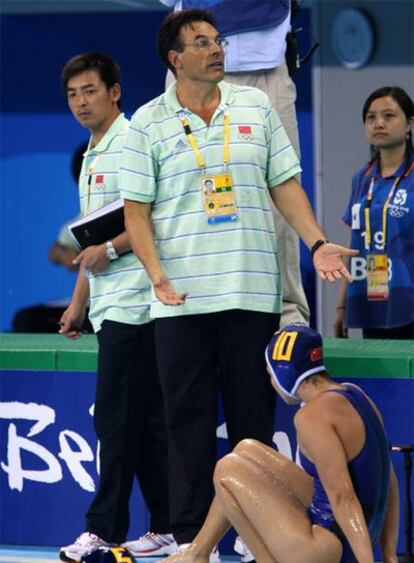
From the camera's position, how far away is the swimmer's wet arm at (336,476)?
470 centimetres

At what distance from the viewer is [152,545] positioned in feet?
19.1

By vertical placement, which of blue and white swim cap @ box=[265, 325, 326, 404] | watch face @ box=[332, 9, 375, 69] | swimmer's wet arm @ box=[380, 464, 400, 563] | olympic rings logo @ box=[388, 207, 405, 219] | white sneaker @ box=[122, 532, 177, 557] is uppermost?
watch face @ box=[332, 9, 375, 69]

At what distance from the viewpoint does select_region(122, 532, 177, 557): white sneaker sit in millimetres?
5777

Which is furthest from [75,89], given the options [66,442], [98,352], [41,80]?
[41,80]

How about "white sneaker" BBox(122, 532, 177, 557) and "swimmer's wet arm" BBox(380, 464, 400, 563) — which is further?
"white sneaker" BBox(122, 532, 177, 557)

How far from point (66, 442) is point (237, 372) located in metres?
1.15

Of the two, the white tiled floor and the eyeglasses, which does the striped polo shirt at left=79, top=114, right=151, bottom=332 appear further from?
the white tiled floor

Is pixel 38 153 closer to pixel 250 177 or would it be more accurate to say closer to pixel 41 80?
pixel 41 80

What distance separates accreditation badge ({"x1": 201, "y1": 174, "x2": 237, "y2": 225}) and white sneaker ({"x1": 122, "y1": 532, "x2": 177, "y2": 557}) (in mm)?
1338

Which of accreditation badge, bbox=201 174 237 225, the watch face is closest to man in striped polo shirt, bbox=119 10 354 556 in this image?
accreditation badge, bbox=201 174 237 225

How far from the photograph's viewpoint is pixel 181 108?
5.36 m

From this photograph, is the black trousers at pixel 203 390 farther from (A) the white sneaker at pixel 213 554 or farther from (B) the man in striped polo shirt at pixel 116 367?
(B) the man in striped polo shirt at pixel 116 367

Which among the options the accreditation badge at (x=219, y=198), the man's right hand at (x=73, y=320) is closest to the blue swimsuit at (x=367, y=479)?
the accreditation badge at (x=219, y=198)

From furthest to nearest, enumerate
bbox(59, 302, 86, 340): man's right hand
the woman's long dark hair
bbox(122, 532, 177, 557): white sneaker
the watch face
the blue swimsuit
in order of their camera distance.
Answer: the watch face → the woman's long dark hair → bbox(59, 302, 86, 340): man's right hand → bbox(122, 532, 177, 557): white sneaker → the blue swimsuit
